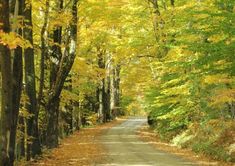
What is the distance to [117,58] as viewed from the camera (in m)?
38.0

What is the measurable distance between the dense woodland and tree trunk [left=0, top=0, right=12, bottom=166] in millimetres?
27

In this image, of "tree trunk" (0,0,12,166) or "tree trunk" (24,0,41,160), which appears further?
"tree trunk" (24,0,41,160)

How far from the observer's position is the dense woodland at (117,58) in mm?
13422

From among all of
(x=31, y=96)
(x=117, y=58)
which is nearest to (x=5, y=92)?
(x=31, y=96)

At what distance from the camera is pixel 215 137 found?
792 inches

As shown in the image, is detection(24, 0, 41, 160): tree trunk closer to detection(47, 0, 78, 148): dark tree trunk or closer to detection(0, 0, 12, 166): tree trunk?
detection(47, 0, 78, 148): dark tree trunk

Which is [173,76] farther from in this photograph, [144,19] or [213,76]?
[144,19]

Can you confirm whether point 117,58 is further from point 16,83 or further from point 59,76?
point 16,83

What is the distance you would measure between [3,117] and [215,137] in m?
11.1

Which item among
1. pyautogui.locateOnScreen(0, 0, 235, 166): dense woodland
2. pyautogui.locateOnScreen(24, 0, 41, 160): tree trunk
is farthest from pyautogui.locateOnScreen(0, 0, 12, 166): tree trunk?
pyautogui.locateOnScreen(24, 0, 41, 160): tree trunk

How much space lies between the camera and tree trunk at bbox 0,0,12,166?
11695 mm

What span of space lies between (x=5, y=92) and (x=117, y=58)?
2610 cm

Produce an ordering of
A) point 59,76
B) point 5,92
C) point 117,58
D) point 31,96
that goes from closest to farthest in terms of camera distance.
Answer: point 5,92, point 31,96, point 59,76, point 117,58

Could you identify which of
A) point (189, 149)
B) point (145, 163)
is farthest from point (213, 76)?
point (189, 149)
